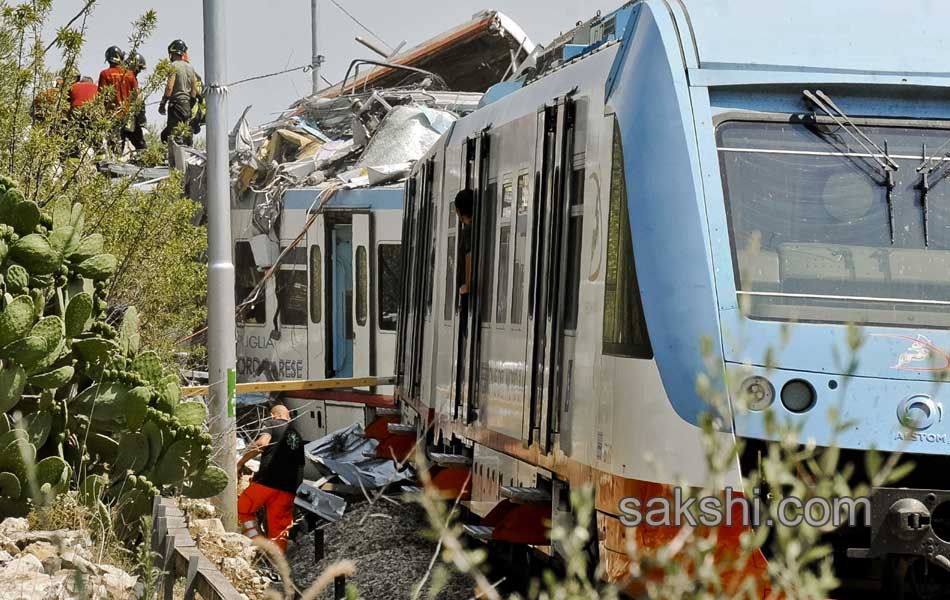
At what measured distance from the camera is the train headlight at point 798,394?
693 centimetres

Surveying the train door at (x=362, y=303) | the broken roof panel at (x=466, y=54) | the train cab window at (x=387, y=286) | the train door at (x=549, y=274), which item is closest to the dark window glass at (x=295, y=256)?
the train door at (x=362, y=303)

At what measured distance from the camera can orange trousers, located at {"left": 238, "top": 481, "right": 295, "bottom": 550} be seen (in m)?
12.8

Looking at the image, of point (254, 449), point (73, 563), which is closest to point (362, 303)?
point (254, 449)

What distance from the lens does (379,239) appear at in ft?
64.3

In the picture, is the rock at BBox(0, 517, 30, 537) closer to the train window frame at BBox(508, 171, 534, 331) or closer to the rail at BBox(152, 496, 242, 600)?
the rail at BBox(152, 496, 242, 600)

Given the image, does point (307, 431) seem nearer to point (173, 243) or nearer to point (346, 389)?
point (346, 389)

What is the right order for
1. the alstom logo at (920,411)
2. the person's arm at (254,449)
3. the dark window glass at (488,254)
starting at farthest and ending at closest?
the person's arm at (254,449)
the dark window glass at (488,254)
the alstom logo at (920,411)

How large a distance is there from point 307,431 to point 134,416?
10103 mm

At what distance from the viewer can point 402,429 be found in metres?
14.6

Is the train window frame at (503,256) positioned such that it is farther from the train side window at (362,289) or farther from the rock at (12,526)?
the train side window at (362,289)

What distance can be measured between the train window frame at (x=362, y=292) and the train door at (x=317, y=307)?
60cm

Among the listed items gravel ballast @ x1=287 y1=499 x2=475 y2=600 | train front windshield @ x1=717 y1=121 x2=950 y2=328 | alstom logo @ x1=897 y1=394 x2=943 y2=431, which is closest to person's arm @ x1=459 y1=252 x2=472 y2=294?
gravel ballast @ x1=287 y1=499 x2=475 y2=600

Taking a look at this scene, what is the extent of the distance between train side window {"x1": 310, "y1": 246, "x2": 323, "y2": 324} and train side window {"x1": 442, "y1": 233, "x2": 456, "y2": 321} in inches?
322

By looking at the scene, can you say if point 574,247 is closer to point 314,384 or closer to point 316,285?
point 314,384
